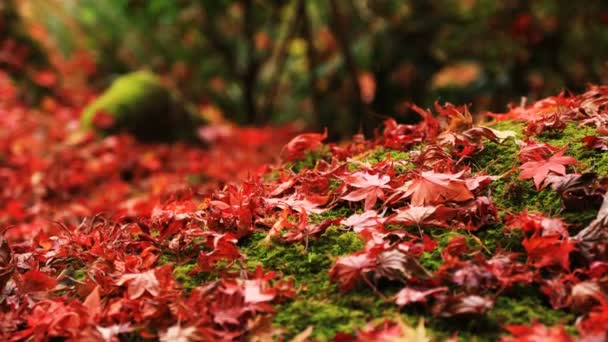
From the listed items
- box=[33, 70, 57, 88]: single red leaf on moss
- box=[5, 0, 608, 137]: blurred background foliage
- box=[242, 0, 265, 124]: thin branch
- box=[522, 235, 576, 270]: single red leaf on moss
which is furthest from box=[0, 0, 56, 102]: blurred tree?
box=[522, 235, 576, 270]: single red leaf on moss

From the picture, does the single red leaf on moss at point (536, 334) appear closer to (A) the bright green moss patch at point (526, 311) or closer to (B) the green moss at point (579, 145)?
(A) the bright green moss patch at point (526, 311)

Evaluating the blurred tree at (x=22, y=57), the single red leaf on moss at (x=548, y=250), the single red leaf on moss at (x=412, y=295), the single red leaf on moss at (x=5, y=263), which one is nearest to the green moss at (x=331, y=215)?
the single red leaf on moss at (x=412, y=295)

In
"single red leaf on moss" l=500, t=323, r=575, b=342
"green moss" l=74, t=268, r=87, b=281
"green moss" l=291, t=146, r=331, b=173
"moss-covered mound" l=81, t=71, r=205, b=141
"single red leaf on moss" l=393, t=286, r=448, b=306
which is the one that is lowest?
"moss-covered mound" l=81, t=71, r=205, b=141

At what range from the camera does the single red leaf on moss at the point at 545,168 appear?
5.69 feet

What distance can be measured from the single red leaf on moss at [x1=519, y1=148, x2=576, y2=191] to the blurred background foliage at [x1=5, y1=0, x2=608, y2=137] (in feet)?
12.7

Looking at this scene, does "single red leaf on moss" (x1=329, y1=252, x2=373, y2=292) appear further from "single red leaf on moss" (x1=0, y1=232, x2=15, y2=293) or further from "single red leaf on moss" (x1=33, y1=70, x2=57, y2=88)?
"single red leaf on moss" (x1=33, y1=70, x2=57, y2=88)

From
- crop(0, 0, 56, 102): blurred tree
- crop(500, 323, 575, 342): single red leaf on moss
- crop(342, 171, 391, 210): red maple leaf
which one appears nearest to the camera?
crop(500, 323, 575, 342): single red leaf on moss

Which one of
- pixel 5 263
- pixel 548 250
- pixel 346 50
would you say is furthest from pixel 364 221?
pixel 346 50

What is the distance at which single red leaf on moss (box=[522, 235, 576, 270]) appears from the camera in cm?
144

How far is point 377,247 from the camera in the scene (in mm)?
1527

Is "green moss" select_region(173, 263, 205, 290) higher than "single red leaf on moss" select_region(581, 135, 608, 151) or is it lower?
lower

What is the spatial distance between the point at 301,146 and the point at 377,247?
→ 1.04 m

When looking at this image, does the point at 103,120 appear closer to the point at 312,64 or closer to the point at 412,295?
the point at 312,64

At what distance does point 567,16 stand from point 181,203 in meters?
6.27
